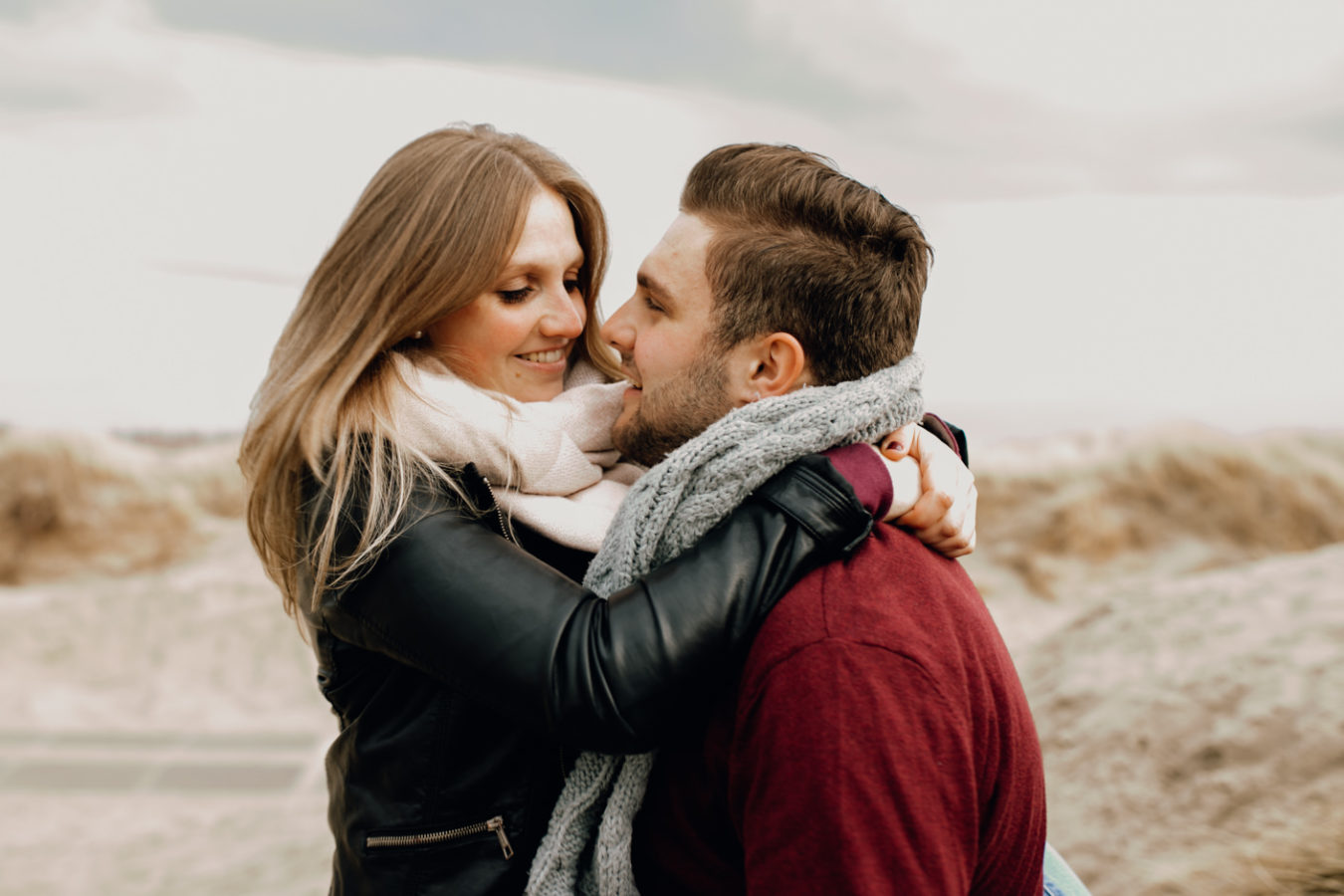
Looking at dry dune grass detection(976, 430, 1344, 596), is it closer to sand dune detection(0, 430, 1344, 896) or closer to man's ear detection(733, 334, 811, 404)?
sand dune detection(0, 430, 1344, 896)

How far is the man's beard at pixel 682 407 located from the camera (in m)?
2.02

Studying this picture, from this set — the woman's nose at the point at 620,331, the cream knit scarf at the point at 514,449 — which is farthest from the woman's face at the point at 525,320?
the woman's nose at the point at 620,331

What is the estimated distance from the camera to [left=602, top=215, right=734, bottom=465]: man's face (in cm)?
201

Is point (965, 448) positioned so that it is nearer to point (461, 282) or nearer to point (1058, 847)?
point (461, 282)

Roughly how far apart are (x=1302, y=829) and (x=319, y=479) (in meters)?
3.43

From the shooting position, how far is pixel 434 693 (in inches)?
72.6

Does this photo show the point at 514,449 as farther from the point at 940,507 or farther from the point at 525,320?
the point at 940,507

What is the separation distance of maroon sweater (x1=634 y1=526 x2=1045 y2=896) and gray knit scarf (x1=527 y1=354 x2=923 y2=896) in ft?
0.25

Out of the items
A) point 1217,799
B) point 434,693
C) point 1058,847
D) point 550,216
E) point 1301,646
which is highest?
point 550,216

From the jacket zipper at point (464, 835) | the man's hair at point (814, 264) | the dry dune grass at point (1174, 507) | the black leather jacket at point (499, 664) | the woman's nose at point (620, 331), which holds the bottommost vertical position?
the dry dune grass at point (1174, 507)

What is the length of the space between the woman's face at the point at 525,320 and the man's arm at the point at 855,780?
3.60 ft

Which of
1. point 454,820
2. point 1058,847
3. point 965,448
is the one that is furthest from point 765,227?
point 1058,847

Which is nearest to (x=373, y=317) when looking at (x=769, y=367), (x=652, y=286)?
(x=652, y=286)

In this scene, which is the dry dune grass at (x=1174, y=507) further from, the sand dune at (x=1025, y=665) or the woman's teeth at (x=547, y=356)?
the woman's teeth at (x=547, y=356)
